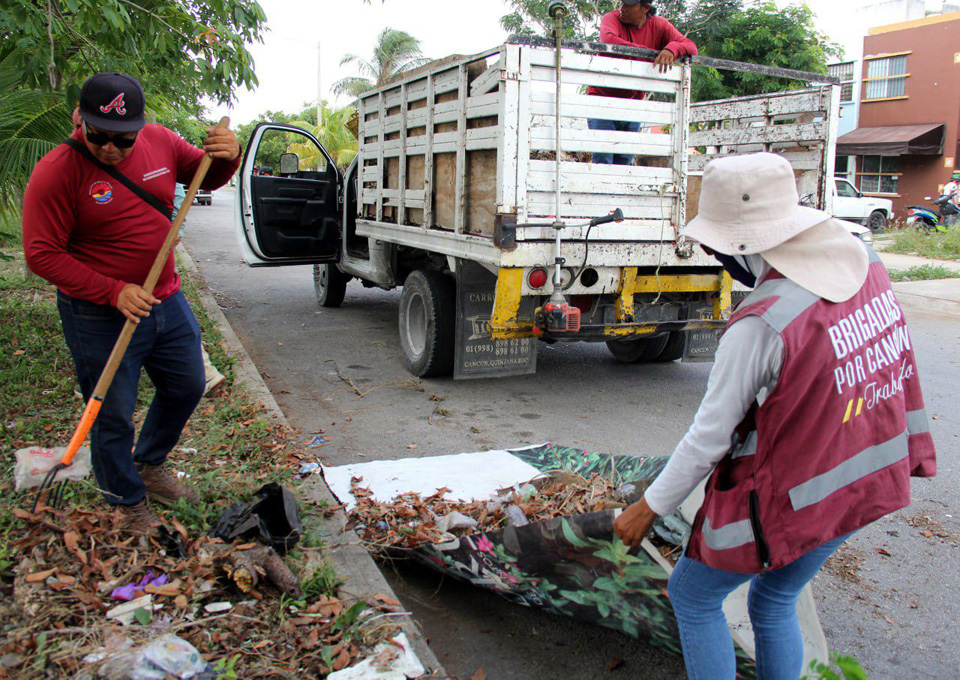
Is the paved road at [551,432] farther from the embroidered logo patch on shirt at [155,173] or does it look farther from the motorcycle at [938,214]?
the motorcycle at [938,214]

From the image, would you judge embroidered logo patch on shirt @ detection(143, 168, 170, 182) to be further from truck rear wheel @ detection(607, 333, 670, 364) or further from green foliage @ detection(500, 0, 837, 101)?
green foliage @ detection(500, 0, 837, 101)

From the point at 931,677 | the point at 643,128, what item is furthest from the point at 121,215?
the point at 643,128

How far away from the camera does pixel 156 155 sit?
323 cm

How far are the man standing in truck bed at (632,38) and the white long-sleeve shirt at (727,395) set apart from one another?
155 inches

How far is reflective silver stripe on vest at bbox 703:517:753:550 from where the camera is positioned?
1.89m

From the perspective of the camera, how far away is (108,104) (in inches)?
112

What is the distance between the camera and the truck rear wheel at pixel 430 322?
636 cm

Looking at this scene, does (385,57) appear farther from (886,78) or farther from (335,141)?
(886,78)

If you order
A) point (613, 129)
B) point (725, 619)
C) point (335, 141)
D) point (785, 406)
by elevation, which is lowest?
point (725, 619)

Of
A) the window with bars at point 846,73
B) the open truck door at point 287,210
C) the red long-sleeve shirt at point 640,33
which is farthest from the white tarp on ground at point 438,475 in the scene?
the window with bars at point 846,73

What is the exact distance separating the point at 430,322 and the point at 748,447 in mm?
4588

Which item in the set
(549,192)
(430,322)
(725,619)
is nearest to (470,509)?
(725,619)

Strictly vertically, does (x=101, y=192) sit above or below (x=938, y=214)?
below

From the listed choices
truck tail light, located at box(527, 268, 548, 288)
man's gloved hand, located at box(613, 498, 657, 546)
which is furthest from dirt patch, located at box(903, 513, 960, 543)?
truck tail light, located at box(527, 268, 548, 288)
